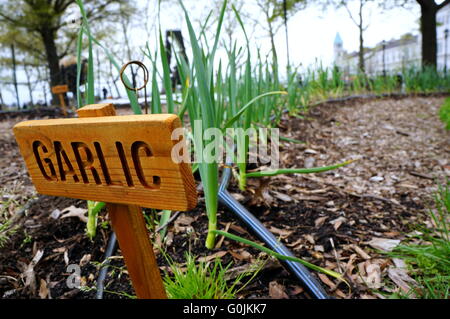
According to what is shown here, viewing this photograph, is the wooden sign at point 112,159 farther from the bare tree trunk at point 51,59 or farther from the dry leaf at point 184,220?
the bare tree trunk at point 51,59

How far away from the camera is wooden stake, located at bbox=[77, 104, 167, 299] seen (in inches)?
22.3

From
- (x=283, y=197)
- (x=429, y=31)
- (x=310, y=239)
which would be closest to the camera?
(x=310, y=239)

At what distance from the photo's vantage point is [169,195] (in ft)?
1.52

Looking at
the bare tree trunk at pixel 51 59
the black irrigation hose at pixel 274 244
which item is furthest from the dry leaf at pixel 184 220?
the bare tree trunk at pixel 51 59

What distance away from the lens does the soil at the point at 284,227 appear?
0.83m

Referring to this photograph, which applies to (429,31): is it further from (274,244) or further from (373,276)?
(274,244)

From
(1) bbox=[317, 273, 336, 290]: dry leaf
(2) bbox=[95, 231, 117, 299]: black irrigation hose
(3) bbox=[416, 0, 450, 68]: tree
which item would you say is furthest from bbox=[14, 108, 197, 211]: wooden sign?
(3) bbox=[416, 0, 450, 68]: tree

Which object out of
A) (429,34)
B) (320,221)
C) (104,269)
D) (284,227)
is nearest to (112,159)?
(104,269)

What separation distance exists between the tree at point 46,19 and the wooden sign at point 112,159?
6.93 m

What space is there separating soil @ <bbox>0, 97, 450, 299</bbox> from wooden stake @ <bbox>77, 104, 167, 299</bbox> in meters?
0.18

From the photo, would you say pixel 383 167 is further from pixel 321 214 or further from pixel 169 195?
pixel 169 195

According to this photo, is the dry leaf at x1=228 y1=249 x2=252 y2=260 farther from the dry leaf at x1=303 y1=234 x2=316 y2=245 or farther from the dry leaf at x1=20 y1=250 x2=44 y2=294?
the dry leaf at x1=20 y1=250 x2=44 y2=294

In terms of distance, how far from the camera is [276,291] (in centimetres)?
78

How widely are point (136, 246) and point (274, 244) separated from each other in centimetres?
42
